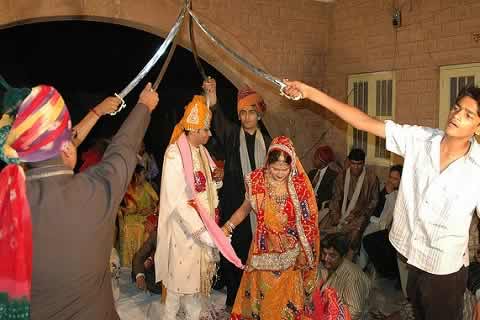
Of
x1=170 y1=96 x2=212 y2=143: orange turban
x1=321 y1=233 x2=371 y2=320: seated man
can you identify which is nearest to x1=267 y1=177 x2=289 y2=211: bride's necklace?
x1=170 y1=96 x2=212 y2=143: orange turban

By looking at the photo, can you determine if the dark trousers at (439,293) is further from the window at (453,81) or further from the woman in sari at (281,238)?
the window at (453,81)

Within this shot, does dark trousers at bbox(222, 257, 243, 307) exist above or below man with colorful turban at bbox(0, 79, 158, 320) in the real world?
below

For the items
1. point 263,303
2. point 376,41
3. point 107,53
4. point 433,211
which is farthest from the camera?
point 107,53

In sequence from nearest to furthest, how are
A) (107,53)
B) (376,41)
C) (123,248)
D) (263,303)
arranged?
1. (263,303)
2. (123,248)
3. (376,41)
4. (107,53)

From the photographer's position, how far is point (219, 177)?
400 cm

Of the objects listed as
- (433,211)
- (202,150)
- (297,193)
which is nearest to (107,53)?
(202,150)

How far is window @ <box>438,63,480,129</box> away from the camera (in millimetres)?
5051

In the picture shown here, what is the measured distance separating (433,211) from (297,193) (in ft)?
4.37

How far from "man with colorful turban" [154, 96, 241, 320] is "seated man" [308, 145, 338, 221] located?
96.0 inches

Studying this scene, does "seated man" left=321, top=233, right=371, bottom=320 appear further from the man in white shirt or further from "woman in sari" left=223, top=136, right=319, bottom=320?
the man in white shirt

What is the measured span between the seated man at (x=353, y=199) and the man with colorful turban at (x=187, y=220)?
2119 millimetres

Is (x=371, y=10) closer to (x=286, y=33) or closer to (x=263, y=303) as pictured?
(x=286, y=33)

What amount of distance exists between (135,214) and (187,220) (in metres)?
1.88

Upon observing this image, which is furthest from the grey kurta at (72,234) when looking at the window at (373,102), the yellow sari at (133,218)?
the window at (373,102)
